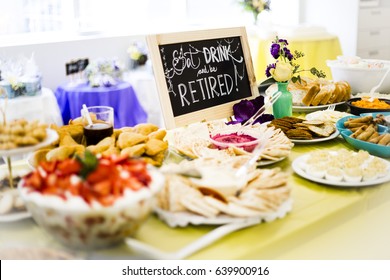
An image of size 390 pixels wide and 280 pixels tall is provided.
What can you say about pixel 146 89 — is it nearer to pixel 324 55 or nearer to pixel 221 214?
pixel 324 55

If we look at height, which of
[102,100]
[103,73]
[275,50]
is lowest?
[102,100]

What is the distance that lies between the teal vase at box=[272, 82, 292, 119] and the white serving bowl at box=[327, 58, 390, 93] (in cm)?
42

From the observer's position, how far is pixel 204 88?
1320 mm

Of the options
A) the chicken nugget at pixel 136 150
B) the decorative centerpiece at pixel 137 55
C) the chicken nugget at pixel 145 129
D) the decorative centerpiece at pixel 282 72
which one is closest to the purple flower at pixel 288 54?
the decorative centerpiece at pixel 282 72

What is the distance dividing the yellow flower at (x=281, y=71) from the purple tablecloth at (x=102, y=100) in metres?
1.98

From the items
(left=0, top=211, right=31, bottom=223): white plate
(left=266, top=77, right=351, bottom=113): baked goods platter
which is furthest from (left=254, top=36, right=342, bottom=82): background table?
(left=0, top=211, right=31, bottom=223): white plate

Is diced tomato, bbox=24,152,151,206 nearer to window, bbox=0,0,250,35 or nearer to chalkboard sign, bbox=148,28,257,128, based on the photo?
chalkboard sign, bbox=148,28,257,128

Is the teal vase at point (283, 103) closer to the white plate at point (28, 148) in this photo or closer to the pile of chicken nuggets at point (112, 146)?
the pile of chicken nuggets at point (112, 146)

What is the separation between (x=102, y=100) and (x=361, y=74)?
6.83 feet

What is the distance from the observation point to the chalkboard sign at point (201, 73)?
1222 mm

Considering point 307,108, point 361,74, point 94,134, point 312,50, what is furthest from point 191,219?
point 312,50

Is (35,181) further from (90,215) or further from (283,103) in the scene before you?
(283,103)
